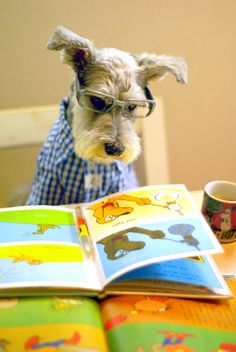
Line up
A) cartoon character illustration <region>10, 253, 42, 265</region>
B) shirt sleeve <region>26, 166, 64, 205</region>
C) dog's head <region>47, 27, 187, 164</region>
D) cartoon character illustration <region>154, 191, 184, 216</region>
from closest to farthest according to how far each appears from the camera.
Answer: cartoon character illustration <region>10, 253, 42, 265</region>, cartoon character illustration <region>154, 191, 184, 216</region>, dog's head <region>47, 27, 187, 164</region>, shirt sleeve <region>26, 166, 64, 205</region>

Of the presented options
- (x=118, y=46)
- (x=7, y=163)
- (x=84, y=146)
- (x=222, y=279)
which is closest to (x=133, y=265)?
(x=222, y=279)

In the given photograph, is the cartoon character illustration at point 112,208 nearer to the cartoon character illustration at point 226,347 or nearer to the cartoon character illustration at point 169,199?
the cartoon character illustration at point 169,199

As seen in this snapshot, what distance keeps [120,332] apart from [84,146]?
18.6 inches

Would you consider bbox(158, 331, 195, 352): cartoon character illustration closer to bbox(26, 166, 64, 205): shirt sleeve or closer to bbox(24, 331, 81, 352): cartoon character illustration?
bbox(24, 331, 81, 352): cartoon character illustration

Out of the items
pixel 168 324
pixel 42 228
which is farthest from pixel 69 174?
pixel 168 324

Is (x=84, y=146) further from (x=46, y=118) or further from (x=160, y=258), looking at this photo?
(x=160, y=258)

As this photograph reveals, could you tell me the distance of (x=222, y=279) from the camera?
586 mm

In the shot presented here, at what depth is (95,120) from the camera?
891 mm

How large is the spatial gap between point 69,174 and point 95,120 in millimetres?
154

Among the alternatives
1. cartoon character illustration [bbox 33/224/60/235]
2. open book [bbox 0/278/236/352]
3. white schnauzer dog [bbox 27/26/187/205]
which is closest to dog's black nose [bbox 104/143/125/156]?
white schnauzer dog [bbox 27/26/187/205]

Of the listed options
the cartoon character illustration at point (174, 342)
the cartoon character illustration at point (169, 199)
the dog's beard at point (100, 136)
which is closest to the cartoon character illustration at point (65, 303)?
the cartoon character illustration at point (174, 342)

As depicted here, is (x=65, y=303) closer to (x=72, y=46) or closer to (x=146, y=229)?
(x=146, y=229)

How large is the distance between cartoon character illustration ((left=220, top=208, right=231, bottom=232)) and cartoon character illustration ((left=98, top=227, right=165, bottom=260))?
0.48 feet

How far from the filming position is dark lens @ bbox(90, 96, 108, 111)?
84cm
